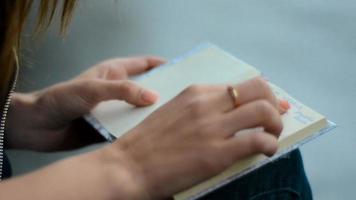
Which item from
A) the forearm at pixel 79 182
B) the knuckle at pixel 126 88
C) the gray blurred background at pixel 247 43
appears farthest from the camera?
the gray blurred background at pixel 247 43

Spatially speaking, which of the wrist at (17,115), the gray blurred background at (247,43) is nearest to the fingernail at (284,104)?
the wrist at (17,115)

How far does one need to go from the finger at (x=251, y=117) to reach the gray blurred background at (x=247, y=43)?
519 mm

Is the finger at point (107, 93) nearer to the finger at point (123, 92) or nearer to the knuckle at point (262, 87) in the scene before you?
the finger at point (123, 92)

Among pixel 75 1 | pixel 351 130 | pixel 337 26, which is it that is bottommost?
pixel 351 130

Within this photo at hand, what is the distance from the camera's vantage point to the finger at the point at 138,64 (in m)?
0.73

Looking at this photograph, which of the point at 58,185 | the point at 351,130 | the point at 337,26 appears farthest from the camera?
the point at 337,26

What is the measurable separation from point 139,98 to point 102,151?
0.11 meters

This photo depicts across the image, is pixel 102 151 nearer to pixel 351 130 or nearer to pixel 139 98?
pixel 139 98

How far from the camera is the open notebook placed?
532 mm

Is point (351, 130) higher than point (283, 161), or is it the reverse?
point (283, 161)

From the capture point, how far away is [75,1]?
0.62 metres

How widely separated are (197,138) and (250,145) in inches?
2.1

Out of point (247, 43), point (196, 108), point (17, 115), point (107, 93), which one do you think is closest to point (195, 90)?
point (196, 108)

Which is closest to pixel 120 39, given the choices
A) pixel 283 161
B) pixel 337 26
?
pixel 337 26
